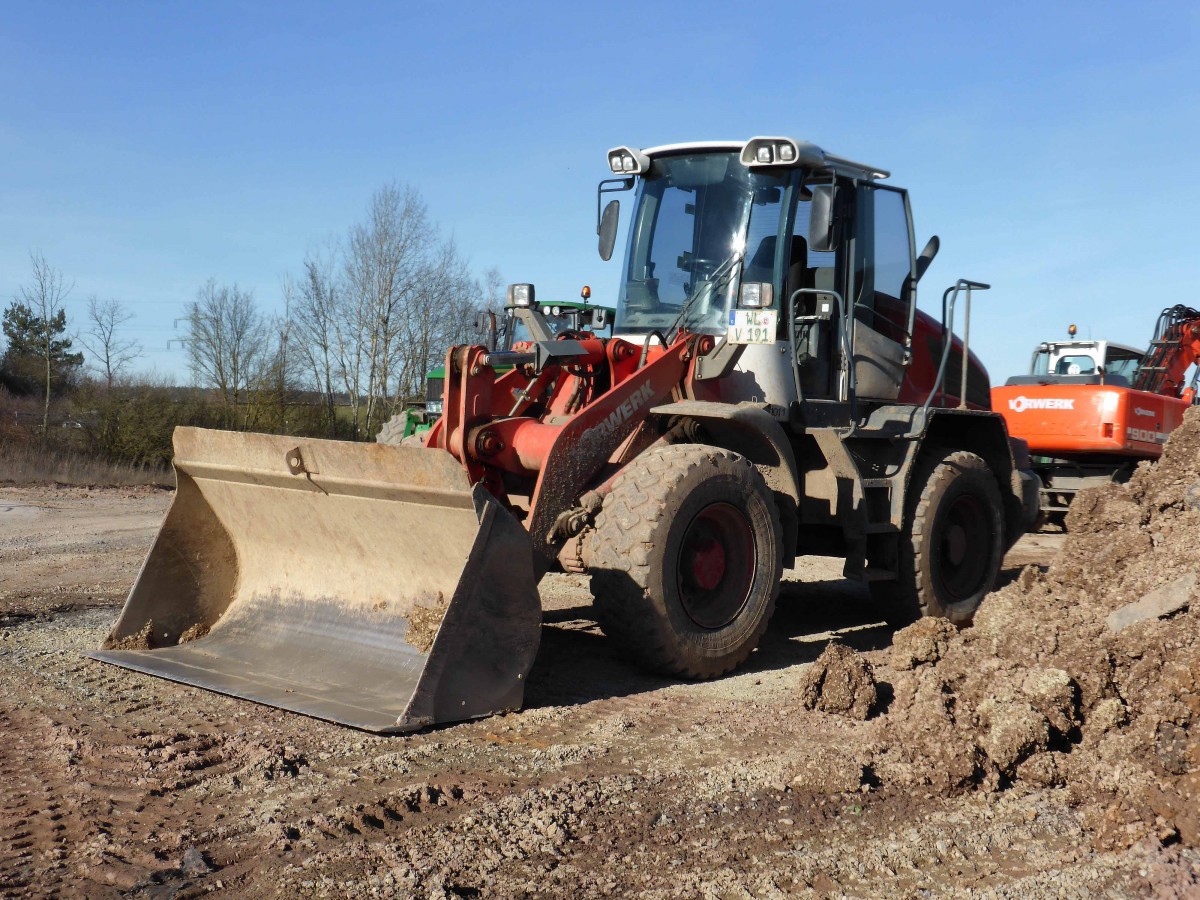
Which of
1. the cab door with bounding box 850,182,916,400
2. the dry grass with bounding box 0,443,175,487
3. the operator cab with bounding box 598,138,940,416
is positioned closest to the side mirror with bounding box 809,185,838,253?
the operator cab with bounding box 598,138,940,416

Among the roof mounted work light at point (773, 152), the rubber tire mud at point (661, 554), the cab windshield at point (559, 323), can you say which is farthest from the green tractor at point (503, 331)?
the rubber tire mud at point (661, 554)

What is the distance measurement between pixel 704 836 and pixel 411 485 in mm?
2104

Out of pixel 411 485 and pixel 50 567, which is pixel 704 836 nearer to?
pixel 411 485

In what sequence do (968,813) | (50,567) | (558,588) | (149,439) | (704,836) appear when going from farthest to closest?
(149,439) < (50,567) < (558,588) < (968,813) < (704,836)

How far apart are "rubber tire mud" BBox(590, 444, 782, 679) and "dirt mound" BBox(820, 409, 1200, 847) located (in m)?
0.74

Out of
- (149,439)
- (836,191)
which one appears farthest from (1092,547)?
(149,439)

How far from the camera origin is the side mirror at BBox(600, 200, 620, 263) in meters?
6.93

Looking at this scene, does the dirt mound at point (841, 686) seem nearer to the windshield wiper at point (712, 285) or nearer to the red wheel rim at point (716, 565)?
the red wheel rim at point (716, 565)

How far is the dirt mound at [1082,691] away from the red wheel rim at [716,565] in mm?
773

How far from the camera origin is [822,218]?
5.98 meters

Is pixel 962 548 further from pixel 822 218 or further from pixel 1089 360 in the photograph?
pixel 1089 360

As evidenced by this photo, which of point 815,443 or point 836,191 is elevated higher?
point 836,191

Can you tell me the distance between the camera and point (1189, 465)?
225 inches

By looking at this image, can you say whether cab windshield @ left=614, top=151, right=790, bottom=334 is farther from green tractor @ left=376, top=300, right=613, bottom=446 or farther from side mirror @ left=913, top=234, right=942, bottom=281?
side mirror @ left=913, top=234, right=942, bottom=281
